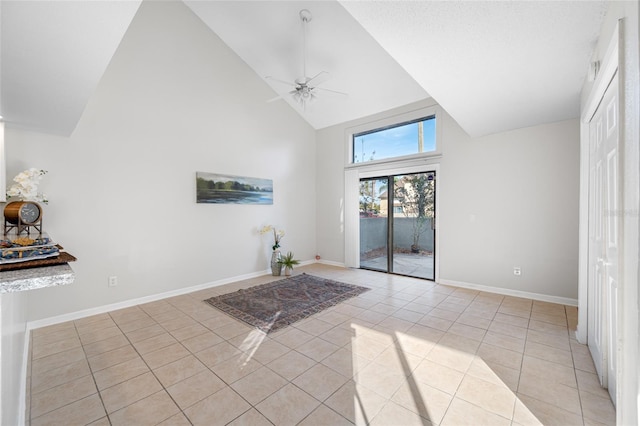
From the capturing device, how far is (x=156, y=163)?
3842 mm

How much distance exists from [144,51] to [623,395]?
5.51 metres

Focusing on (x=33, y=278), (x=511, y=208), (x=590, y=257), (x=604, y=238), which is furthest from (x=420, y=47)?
(x=511, y=208)

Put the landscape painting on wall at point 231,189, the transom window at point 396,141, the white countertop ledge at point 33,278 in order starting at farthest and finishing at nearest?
the transom window at point 396,141
the landscape painting on wall at point 231,189
the white countertop ledge at point 33,278

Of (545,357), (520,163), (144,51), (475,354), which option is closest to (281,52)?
(144,51)

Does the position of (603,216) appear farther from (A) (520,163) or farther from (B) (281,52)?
(B) (281,52)

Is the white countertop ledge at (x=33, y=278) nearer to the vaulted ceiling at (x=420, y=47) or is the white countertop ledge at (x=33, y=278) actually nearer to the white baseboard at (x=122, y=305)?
the vaulted ceiling at (x=420, y=47)

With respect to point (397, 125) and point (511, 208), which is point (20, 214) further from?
point (511, 208)

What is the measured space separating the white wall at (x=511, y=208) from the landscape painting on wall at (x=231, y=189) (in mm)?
3097

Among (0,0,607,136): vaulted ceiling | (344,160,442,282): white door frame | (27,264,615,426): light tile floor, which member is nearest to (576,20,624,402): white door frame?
(27,264,615,426): light tile floor

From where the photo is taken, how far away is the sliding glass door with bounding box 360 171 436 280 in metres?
4.85

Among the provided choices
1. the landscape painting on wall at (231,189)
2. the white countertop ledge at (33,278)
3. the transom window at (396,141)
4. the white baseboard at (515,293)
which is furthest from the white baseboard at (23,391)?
the transom window at (396,141)

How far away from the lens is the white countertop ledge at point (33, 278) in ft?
2.37

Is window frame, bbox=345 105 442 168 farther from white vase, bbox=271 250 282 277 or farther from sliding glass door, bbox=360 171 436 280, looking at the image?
white vase, bbox=271 250 282 277

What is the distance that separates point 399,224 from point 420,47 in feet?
11.4
